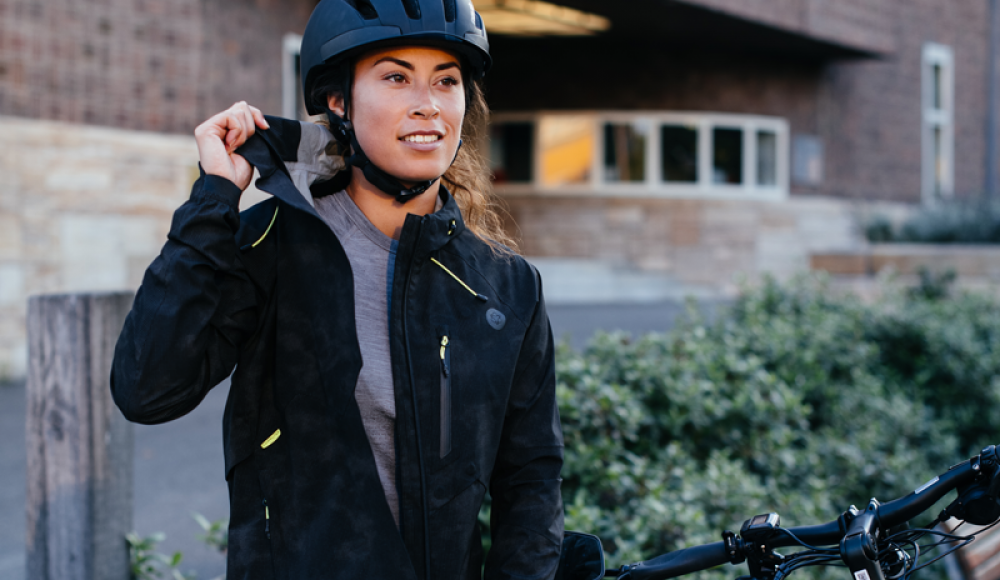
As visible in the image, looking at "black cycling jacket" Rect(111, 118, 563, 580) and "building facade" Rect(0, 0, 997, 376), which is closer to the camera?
"black cycling jacket" Rect(111, 118, 563, 580)

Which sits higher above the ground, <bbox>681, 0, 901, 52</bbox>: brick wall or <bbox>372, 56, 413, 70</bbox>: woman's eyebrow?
<bbox>681, 0, 901, 52</bbox>: brick wall

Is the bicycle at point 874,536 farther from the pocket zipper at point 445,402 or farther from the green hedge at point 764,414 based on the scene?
the green hedge at point 764,414

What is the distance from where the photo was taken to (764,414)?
4.16 metres

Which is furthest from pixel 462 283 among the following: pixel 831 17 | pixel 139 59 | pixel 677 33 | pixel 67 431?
pixel 831 17

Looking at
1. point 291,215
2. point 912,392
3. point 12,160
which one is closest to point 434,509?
point 291,215

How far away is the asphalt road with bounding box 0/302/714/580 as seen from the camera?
396 centimetres

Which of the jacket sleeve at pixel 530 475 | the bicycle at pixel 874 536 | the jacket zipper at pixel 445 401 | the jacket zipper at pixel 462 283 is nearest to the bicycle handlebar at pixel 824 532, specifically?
the bicycle at pixel 874 536

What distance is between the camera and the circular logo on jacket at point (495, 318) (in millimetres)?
1794

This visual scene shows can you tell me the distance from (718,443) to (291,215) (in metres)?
2.90

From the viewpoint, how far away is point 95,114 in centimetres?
880

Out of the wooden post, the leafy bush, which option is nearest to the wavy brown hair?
the wooden post

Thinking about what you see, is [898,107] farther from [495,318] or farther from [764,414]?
[495,318]

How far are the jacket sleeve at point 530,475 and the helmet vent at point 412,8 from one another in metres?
0.67

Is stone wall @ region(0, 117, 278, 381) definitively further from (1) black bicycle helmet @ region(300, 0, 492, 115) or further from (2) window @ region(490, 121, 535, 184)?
(2) window @ region(490, 121, 535, 184)
